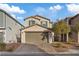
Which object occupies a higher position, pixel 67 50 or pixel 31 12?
pixel 31 12

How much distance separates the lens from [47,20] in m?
11.1

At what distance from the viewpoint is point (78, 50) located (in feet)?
36.3

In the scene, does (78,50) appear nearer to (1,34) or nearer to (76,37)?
(76,37)

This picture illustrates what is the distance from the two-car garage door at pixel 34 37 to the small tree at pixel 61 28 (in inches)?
11.3

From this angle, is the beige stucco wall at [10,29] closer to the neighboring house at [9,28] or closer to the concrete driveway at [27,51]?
→ the neighboring house at [9,28]

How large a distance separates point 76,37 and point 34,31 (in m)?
0.80

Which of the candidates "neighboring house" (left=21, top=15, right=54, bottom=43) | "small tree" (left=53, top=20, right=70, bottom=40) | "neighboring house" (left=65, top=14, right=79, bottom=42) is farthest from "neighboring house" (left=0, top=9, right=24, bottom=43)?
"neighboring house" (left=65, top=14, right=79, bottom=42)

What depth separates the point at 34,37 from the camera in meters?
11.3

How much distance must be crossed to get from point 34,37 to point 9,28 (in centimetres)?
53

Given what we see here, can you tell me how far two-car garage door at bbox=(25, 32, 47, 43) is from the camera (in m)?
11.1

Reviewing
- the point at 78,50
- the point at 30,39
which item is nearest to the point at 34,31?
the point at 30,39

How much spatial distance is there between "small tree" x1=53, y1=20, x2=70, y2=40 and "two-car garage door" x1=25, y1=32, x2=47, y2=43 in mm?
287

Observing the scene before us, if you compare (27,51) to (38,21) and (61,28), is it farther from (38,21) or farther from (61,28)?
(61,28)

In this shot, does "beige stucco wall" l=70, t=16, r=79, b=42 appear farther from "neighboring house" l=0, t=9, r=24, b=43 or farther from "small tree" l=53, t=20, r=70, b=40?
"neighboring house" l=0, t=9, r=24, b=43
